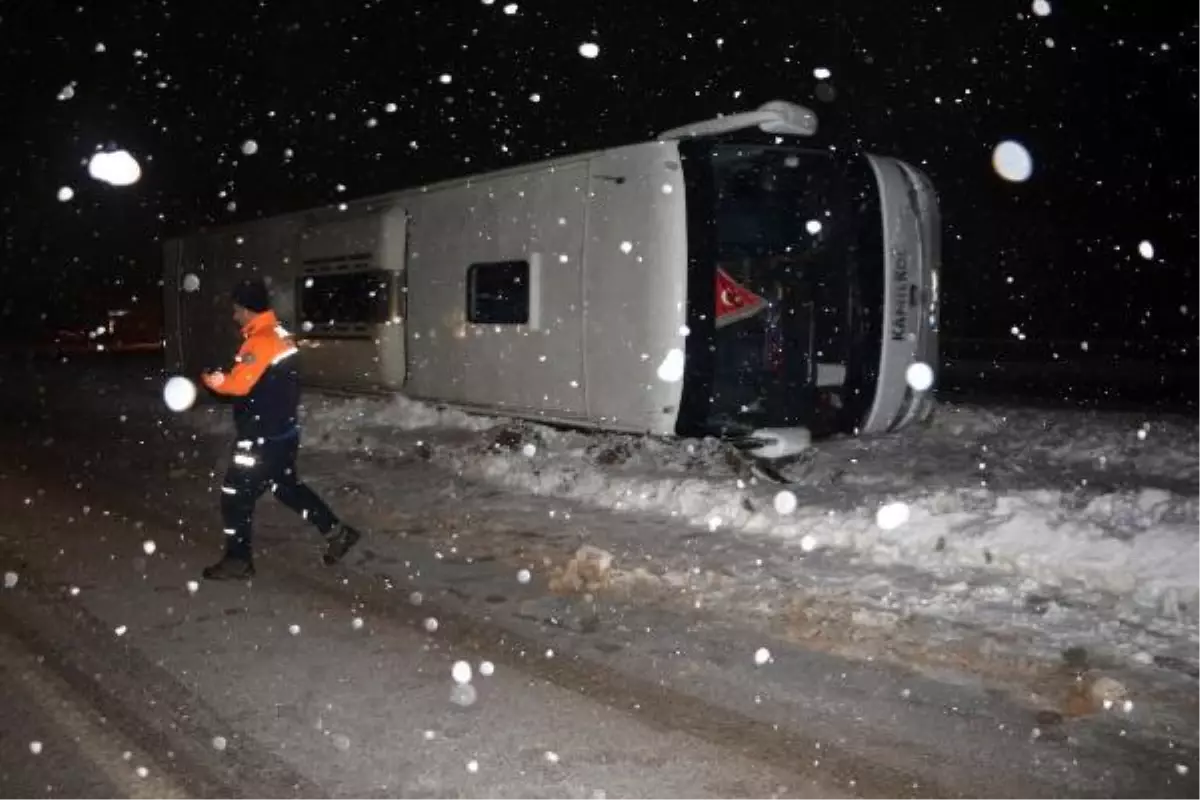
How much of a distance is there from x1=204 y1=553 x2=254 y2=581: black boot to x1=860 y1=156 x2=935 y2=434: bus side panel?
5.15 m

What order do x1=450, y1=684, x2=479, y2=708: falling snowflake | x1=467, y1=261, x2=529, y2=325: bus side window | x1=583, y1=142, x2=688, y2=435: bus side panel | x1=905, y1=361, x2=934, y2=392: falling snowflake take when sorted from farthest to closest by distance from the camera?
x1=467, y1=261, x2=529, y2=325: bus side window → x1=905, y1=361, x2=934, y2=392: falling snowflake → x1=583, y1=142, x2=688, y2=435: bus side panel → x1=450, y1=684, x2=479, y2=708: falling snowflake

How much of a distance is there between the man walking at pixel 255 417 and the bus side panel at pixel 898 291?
4.87 metres

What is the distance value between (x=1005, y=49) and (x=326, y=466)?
76.0ft

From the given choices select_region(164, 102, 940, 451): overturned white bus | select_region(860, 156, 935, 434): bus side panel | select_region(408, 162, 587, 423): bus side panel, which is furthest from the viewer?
select_region(408, 162, 587, 423): bus side panel

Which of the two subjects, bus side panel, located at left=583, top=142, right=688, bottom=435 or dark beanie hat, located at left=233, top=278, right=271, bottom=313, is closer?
dark beanie hat, located at left=233, top=278, right=271, bottom=313

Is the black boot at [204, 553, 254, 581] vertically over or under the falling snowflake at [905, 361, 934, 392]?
under

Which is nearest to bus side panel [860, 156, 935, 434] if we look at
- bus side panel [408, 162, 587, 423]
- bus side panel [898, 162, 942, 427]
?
bus side panel [898, 162, 942, 427]

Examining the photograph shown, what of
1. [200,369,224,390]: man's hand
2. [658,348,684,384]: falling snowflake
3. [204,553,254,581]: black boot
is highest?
[200,369,224,390]: man's hand

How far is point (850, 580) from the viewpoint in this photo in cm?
587

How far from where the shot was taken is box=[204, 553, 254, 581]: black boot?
6242 mm

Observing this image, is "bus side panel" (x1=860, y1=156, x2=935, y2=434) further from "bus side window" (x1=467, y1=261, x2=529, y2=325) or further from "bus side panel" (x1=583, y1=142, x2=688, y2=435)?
"bus side window" (x1=467, y1=261, x2=529, y2=325)

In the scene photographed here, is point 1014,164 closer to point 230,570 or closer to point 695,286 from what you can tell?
point 695,286

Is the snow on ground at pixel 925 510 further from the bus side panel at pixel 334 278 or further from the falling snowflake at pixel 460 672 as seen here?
the falling snowflake at pixel 460 672

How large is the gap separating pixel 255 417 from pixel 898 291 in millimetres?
5291
